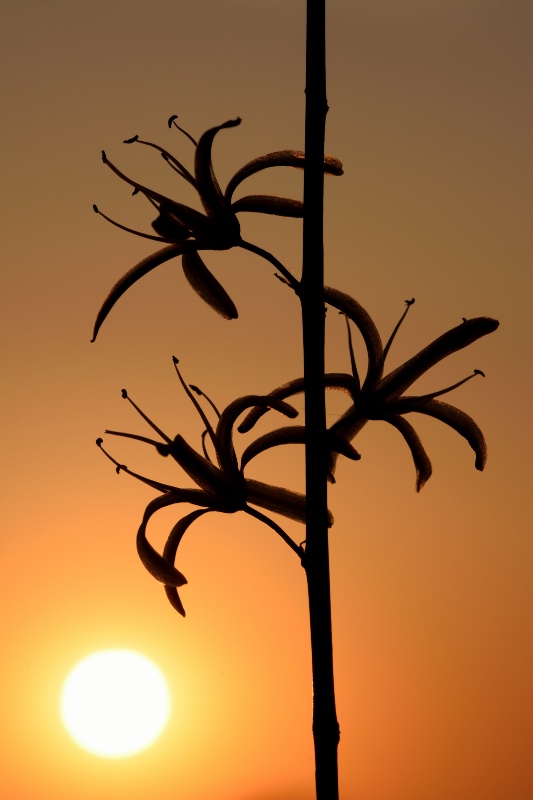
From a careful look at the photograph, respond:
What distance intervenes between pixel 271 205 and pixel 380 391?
131mm

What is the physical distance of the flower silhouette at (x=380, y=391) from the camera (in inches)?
20.1

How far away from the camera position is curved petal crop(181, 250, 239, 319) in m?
0.56

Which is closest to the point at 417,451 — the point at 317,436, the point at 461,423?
the point at 461,423

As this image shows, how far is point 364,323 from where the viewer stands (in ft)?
1.81

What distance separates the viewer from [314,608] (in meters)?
0.43

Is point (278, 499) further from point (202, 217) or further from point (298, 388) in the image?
point (202, 217)

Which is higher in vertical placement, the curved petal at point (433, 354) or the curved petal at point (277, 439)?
the curved petal at point (433, 354)

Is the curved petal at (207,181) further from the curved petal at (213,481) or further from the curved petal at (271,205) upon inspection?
the curved petal at (213,481)

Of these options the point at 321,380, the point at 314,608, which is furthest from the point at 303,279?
the point at 314,608

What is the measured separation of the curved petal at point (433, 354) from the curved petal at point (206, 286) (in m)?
0.11

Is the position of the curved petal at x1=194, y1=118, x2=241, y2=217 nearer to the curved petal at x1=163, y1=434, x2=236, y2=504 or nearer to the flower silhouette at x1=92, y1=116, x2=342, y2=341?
the flower silhouette at x1=92, y1=116, x2=342, y2=341

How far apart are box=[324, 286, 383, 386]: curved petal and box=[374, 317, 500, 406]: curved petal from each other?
0.7 inches

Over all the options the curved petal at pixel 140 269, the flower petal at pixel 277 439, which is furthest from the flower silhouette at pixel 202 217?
the flower petal at pixel 277 439

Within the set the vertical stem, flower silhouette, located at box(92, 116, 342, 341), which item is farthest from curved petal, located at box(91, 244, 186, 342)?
the vertical stem
